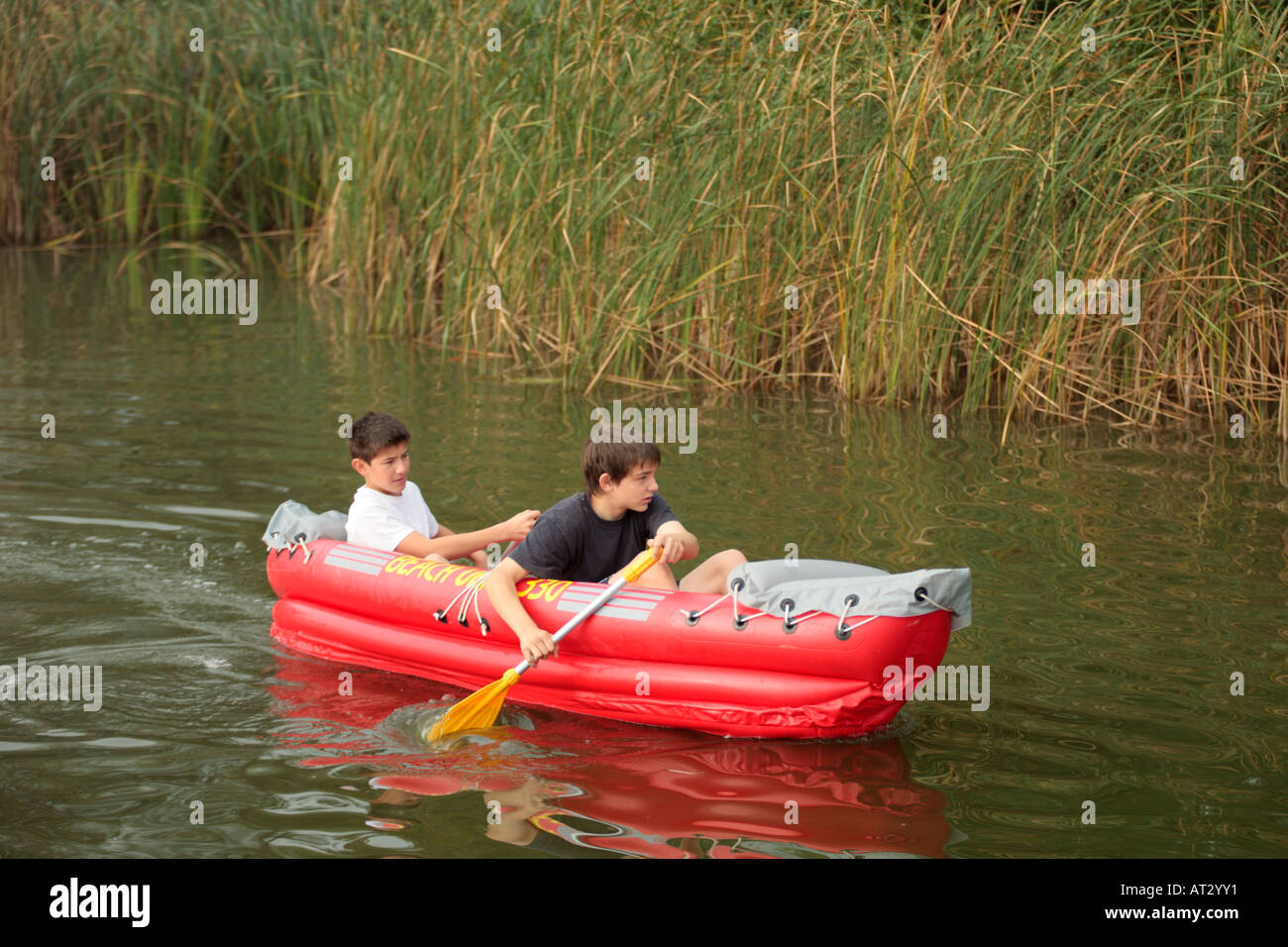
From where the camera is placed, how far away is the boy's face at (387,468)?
513cm

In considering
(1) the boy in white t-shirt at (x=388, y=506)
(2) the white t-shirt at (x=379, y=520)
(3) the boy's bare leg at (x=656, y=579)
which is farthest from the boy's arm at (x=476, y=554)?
(3) the boy's bare leg at (x=656, y=579)

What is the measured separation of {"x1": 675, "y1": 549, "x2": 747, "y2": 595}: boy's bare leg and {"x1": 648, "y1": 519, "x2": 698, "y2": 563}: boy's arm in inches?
3.0

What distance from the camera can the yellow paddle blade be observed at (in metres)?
4.18

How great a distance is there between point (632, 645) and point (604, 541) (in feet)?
1.55

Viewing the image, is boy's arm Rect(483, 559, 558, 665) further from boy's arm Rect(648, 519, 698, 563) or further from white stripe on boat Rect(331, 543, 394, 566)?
white stripe on boat Rect(331, 543, 394, 566)

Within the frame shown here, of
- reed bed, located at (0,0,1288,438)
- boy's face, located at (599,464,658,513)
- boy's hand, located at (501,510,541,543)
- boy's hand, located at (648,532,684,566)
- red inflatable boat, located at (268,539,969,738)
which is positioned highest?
reed bed, located at (0,0,1288,438)

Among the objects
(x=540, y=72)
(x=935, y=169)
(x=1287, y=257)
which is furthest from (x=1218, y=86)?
(x=540, y=72)

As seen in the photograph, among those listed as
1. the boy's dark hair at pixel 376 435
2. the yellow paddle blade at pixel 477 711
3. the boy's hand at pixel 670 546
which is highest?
the boy's dark hair at pixel 376 435

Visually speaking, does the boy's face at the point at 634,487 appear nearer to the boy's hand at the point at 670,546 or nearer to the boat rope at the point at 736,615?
the boy's hand at the point at 670,546

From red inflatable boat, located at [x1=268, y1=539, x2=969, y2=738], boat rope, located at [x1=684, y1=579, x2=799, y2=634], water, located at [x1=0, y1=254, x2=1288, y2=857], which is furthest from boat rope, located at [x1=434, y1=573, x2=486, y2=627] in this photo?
boat rope, located at [x1=684, y1=579, x2=799, y2=634]

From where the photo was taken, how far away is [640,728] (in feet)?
14.1
